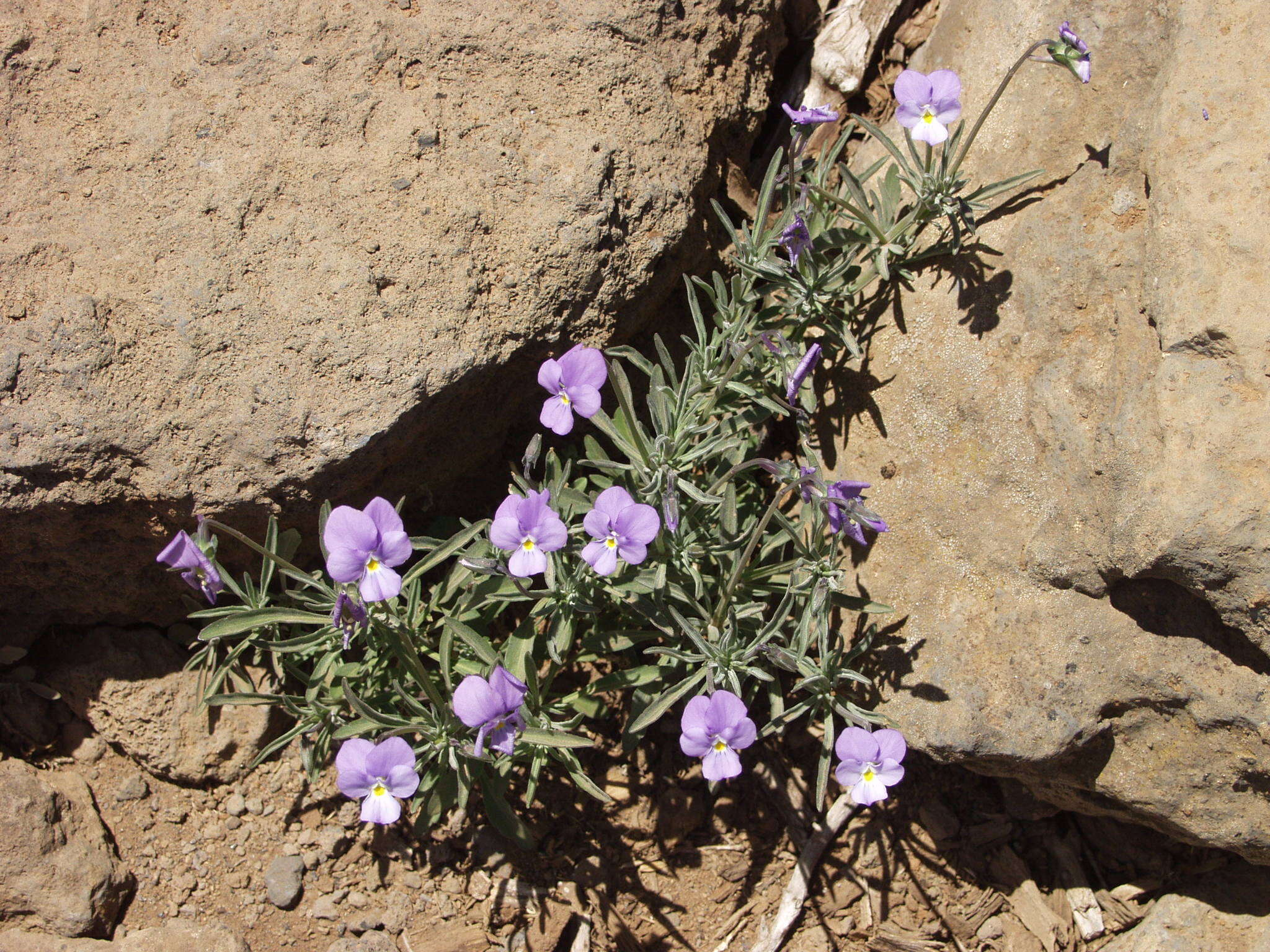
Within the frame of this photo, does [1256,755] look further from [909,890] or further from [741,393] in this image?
[741,393]

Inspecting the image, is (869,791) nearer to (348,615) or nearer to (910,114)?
(348,615)

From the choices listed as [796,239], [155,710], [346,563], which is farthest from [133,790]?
[796,239]

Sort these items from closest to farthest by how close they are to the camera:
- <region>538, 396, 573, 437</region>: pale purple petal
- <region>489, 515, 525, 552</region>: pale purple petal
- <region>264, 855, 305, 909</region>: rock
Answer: <region>489, 515, 525, 552</region>: pale purple petal, <region>538, 396, 573, 437</region>: pale purple petal, <region>264, 855, 305, 909</region>: rock

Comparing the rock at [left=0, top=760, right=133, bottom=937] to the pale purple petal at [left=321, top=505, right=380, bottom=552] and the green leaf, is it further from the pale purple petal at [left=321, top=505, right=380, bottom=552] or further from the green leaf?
the pale purple petal at [left=321, top=505, right=380, bottom=552]

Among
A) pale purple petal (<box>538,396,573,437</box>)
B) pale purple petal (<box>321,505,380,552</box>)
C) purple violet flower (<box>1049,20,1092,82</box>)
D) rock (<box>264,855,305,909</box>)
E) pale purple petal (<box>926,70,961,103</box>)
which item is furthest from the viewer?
rock (<box>264,855,305,909</box>)

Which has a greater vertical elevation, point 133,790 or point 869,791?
point 869,791

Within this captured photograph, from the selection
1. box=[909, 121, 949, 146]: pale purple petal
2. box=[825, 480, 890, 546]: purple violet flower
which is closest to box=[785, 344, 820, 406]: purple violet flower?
box=[825, 480, 890, 546]: purple violet flower
